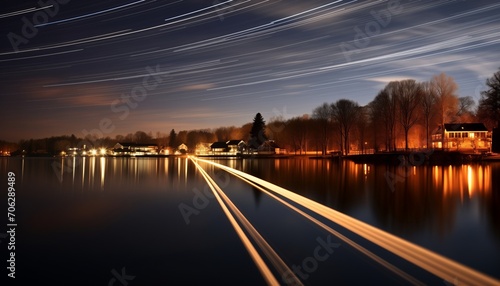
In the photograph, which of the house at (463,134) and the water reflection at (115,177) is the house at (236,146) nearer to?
the house at (463,134)

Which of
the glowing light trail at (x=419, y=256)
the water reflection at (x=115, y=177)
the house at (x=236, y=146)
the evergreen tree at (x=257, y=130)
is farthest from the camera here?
the house at (x=236, y=146)

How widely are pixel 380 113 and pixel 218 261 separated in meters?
97.0

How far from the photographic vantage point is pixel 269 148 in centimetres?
15438

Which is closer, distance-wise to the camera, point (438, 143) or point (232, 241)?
point (232, 241)

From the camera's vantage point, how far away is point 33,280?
267 inches

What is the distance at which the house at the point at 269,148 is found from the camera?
502 feet

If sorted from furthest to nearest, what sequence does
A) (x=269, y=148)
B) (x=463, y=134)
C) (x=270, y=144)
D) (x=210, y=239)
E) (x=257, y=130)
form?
(x=270, y=144), (x=269, y=148), (x=257, y=130), (x=463, y=134), (x=210, y=239)

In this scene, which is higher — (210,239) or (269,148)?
(269,148)

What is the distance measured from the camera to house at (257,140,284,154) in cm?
15288

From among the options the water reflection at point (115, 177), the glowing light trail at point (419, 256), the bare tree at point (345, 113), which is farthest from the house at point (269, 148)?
the glowing light trail at point (419, 256)

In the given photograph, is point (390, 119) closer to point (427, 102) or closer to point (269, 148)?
point (427, 102)

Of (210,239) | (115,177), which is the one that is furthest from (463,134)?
(210,239)

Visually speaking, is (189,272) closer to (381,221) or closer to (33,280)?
(33,280)

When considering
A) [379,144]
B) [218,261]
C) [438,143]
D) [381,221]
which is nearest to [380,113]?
[379,144]
